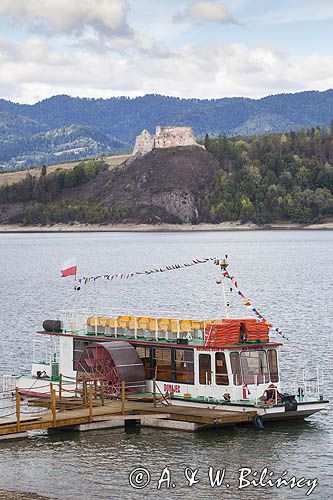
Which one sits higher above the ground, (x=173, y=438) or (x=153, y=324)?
(x=153, y=324)

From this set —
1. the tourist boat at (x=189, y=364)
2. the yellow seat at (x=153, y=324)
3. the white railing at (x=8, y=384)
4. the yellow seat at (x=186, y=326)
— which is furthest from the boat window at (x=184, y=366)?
the white railing at (x=8, y=384)

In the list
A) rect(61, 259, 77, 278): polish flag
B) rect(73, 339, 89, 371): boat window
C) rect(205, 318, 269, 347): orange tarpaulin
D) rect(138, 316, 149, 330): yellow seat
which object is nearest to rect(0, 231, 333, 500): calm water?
rect(205, 318, 269, 347): orange tarpaulin

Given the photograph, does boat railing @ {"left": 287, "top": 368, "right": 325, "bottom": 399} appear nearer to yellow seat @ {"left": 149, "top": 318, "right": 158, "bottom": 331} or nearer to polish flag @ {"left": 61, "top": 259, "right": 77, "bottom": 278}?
yellow seat @ {"left": 149, "top": 318, "right": 158, "bottom": 331}

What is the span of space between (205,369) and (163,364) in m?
2.23

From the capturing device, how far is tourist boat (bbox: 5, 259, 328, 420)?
130 ft

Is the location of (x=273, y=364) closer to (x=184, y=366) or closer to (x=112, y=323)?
(x=184, y=366)

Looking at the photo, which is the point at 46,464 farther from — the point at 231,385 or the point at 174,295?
the point at 174,295

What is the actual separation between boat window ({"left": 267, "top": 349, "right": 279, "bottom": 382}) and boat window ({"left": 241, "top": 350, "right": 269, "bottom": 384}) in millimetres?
190

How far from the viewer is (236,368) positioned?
39938 millimetres

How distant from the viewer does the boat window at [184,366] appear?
1609 inches

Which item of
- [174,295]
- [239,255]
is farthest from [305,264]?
[174,295]

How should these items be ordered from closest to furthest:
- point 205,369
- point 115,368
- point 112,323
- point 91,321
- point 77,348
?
1. point 205,369
2. point 115,368
3. point 112,323
4. point 77,348
5. point 91,321

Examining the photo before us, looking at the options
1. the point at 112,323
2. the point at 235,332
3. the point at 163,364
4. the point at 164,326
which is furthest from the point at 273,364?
the point at 112,323

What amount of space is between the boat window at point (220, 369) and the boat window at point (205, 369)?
304 mm
